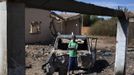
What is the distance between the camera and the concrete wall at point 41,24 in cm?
3328

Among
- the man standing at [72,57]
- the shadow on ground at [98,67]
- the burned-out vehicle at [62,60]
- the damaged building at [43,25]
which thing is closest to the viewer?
the burned-out vehicle at [62,60]

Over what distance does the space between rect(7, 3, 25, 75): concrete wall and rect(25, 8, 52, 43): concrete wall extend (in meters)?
26.0

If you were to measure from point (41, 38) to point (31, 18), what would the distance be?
291 centimetres

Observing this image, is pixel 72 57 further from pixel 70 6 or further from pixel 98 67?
pixel 70 6

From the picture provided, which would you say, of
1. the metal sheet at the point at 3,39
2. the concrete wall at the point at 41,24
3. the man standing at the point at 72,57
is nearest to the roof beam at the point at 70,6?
the metal sheet at the point at 3,39

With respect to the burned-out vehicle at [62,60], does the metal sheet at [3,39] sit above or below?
above

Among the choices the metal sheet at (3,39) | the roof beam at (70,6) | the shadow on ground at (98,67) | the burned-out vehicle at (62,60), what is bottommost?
the shadow on ground at (98,67)

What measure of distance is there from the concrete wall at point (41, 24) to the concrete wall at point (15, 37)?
2605cm

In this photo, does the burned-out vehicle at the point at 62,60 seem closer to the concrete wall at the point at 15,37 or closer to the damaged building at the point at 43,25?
the concrete wall at the point at 15,37

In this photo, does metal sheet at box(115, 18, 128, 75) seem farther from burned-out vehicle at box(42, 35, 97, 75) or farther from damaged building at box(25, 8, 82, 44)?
damaged building at box(25, 8, 82, 44)

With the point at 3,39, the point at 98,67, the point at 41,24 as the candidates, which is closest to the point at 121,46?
the point at 98,67

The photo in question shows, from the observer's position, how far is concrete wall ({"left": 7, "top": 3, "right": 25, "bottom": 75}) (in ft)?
21.3

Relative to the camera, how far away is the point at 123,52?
47.4 feet

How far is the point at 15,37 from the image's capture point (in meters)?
6.63
